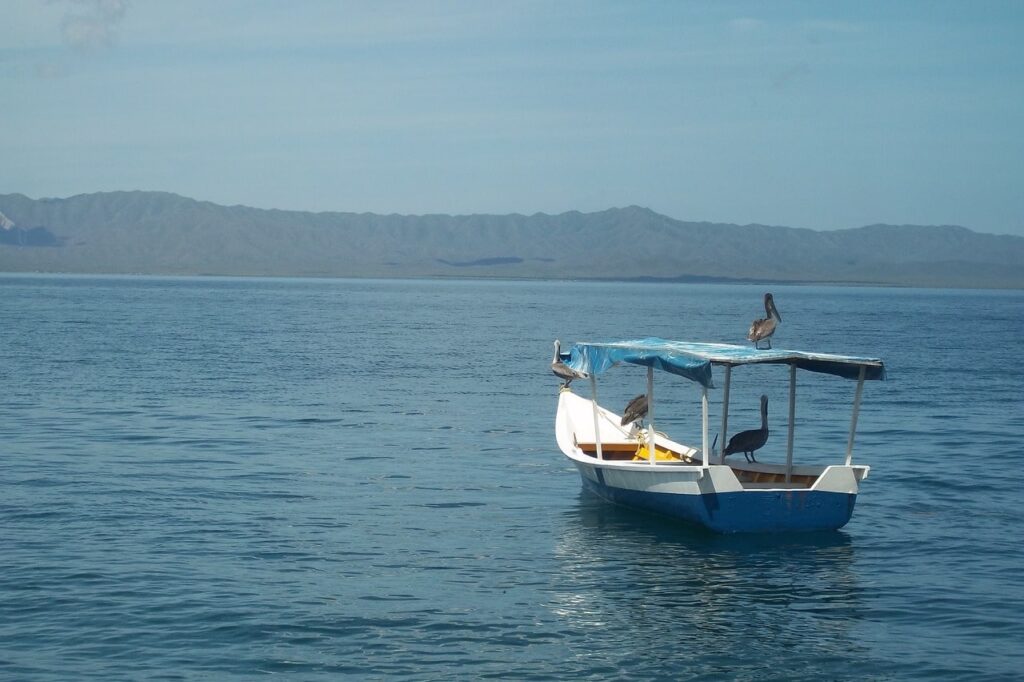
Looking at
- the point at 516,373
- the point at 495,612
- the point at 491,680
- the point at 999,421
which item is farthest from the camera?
the point at 516,373

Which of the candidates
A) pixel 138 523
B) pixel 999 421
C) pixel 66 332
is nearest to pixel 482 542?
pixel 138 523

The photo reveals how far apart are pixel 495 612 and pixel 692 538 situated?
16.8 feet

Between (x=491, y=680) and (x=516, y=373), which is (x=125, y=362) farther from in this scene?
(x=491, y=680)

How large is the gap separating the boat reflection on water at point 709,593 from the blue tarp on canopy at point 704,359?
2602mm

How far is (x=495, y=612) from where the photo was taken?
15.9 m

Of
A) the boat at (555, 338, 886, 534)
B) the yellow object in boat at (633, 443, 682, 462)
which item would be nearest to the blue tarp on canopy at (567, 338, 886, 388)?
the boat at (555, 338, 886, 534)

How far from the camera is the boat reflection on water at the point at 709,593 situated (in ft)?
48.5

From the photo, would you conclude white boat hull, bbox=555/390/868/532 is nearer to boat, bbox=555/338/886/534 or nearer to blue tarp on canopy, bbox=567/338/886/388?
boat, bbox=555/338/886/534

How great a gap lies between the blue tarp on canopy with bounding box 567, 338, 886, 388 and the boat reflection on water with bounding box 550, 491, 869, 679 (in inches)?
102

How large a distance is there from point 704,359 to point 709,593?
13.1ft

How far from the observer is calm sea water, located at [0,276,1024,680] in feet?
47.5

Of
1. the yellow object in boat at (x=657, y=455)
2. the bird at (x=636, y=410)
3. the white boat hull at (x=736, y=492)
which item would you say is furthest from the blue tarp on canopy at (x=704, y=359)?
the yellow object in boat at (x=657, y=455)

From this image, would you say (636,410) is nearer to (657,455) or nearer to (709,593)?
(657,455)

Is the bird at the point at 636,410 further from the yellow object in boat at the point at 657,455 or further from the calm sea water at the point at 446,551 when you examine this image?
the calm sea water at the point at 446,551
